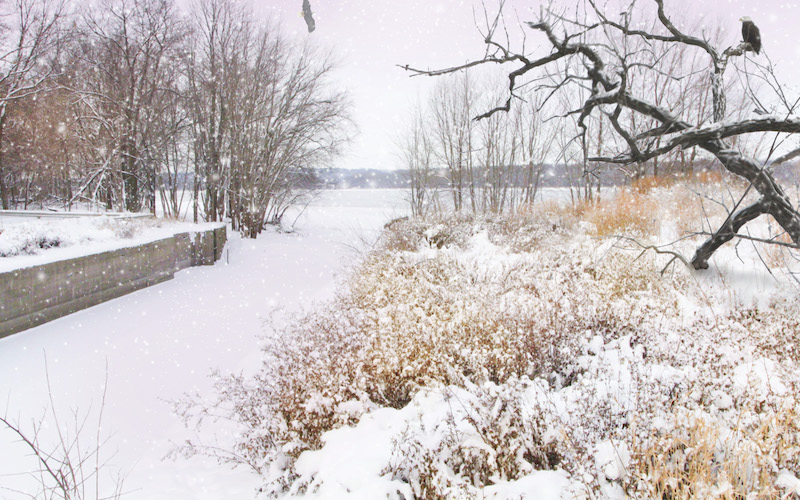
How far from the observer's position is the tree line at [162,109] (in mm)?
15680

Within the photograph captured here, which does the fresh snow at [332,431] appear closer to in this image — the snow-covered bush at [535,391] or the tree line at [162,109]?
the snow-covered bush at [535,391]

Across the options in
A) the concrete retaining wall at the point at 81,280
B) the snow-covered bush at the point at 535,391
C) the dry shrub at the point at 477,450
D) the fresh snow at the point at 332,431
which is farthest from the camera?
the concrete retaining wall at the point at 81,280

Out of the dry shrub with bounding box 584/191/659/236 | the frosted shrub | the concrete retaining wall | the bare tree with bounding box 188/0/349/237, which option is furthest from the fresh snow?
the bare tree with bounding box 188/0/349/237

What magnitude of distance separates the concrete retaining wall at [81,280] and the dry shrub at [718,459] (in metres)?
7.63

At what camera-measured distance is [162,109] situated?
1709cm

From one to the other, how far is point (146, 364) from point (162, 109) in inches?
615

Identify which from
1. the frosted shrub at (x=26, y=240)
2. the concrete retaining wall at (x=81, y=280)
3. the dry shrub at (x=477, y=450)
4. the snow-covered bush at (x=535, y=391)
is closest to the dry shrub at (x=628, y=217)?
the snow-covered bush at (x=535, y=391)

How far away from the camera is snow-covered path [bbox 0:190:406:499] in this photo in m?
3.27

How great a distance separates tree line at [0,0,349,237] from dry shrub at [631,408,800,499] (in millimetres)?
17163

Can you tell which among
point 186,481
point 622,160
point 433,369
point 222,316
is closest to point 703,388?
point 433,369

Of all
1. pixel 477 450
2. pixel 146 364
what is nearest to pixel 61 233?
pixel 146 364

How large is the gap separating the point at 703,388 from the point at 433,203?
15.1 meters

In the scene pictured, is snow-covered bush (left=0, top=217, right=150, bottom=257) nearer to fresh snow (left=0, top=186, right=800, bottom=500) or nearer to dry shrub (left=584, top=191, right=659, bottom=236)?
fresh snow (left=0, top=186, right=800, bottom=500)

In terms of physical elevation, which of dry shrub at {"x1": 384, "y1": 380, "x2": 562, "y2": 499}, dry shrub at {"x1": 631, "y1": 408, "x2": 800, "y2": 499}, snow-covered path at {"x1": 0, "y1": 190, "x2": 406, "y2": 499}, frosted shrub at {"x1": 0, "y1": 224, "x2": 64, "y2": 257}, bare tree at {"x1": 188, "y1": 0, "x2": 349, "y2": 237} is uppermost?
bare tree at {"x1": 188, "y1": 0, "x2": 349, "y2": 237}
